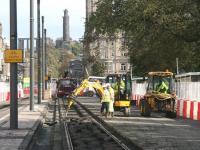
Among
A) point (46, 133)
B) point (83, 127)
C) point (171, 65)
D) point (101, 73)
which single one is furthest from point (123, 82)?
point (101, 73)

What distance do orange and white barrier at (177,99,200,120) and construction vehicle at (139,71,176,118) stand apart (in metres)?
0.89

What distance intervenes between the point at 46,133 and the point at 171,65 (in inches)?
1756

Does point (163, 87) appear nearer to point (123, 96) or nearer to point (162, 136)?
point (123, 96)

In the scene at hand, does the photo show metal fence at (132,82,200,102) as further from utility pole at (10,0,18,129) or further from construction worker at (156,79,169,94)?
utility pole at (10,0,18,129)

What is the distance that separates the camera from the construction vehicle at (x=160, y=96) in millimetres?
34750

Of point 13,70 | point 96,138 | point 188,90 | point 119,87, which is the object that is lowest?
point 96,138

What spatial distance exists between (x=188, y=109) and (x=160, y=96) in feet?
6.89

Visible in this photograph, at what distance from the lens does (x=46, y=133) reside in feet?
86.0

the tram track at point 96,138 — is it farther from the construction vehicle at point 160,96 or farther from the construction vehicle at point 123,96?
the construction vehicle at point 123,96

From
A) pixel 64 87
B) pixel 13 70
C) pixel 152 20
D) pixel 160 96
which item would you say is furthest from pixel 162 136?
pixel 64 87

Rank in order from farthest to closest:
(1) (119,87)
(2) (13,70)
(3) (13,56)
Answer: (1) (119,87) → (2) (13,70) → (3) (13,56)

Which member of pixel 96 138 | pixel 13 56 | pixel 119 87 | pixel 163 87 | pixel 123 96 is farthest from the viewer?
pixel 119 87

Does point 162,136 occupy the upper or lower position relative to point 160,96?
lower

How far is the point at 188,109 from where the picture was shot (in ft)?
117
